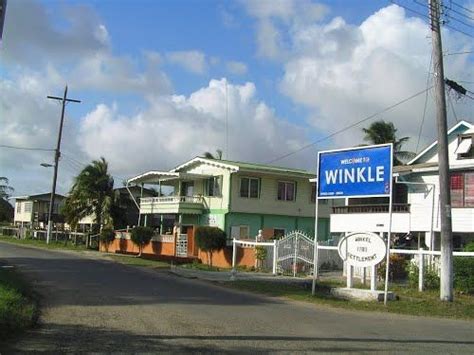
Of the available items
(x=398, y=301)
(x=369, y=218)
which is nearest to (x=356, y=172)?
(x=398, y=301)

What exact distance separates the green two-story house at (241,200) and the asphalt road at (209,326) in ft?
69.4

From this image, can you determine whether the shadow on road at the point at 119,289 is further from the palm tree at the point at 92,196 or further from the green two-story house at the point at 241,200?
the palm tree at the point at 92,196

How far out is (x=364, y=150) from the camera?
1784 cm

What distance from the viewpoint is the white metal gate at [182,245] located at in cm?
3747

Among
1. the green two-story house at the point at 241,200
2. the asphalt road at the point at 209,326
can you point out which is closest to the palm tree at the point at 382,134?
the green two-story house at the point at 241,200

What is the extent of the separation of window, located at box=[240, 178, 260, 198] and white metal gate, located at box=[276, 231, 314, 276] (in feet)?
39.9

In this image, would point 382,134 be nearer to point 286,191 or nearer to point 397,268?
point 286,191

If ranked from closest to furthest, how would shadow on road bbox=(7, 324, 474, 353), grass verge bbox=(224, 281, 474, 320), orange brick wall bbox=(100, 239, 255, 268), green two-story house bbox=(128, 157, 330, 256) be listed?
shadow on road bbox=(7, 324, 474, 353)
grass verge bbox=(224, 281, 474, 320)
orange brick wall bbox=(100, 239, 255, 268)
green two-story house bbox=(128, 157, 330, 256)

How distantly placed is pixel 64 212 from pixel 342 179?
36.3 metres

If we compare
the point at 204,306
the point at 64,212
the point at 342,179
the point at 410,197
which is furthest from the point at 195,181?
the point at 204,306

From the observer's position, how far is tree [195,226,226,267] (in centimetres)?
3341

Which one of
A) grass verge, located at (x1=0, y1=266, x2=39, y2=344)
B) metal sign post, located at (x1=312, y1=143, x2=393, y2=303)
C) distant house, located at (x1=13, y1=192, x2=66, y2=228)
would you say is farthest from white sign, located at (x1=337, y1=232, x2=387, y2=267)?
distant house, located at (x1=13, y1=192, x2=66, y2=228)

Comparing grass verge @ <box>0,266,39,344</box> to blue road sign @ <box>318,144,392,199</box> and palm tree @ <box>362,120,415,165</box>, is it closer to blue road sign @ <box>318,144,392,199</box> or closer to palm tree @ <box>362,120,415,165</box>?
blue road sign @ <box>318,144,392,199</box>

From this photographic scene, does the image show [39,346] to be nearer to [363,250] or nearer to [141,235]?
[363,250]
